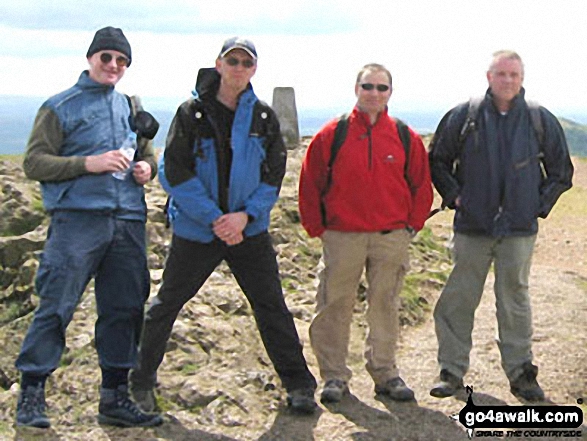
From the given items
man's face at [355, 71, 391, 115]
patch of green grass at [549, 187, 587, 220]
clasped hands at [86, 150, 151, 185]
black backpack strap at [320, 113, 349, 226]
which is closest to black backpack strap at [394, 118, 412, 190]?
man's face at [355, 71, 391, 115]

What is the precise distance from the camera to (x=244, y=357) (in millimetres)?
8758

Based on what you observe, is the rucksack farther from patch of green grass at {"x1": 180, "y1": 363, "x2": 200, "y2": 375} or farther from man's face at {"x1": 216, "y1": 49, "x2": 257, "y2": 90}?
patch of green grass at {"x1": 180, "y1": 363, "x2": 200, "y2": 375}

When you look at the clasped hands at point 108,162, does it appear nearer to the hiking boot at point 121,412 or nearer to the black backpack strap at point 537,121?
the hiking boot at point 121,412

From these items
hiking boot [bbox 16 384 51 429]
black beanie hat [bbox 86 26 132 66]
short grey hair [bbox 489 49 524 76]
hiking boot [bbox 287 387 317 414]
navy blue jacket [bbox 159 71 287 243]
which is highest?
black beanie hat [bbox 86 26 132 66]

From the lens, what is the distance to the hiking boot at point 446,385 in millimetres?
8219

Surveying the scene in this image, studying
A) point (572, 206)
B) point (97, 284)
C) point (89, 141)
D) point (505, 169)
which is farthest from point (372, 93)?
point (572, 206)

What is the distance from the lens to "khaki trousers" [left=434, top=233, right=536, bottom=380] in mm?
8008

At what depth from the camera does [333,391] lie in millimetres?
7883

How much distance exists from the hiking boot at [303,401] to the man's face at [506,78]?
134 inches

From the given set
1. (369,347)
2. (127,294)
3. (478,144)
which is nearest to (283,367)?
(369,347)

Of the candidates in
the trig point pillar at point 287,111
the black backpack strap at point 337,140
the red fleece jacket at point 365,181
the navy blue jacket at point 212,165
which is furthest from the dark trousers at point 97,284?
the trig point pillar at point 287,111

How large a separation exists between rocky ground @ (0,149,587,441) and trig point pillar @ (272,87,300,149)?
9.14m

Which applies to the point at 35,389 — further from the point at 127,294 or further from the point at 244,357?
the point at 244,357

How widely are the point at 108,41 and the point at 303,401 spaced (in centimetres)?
370
